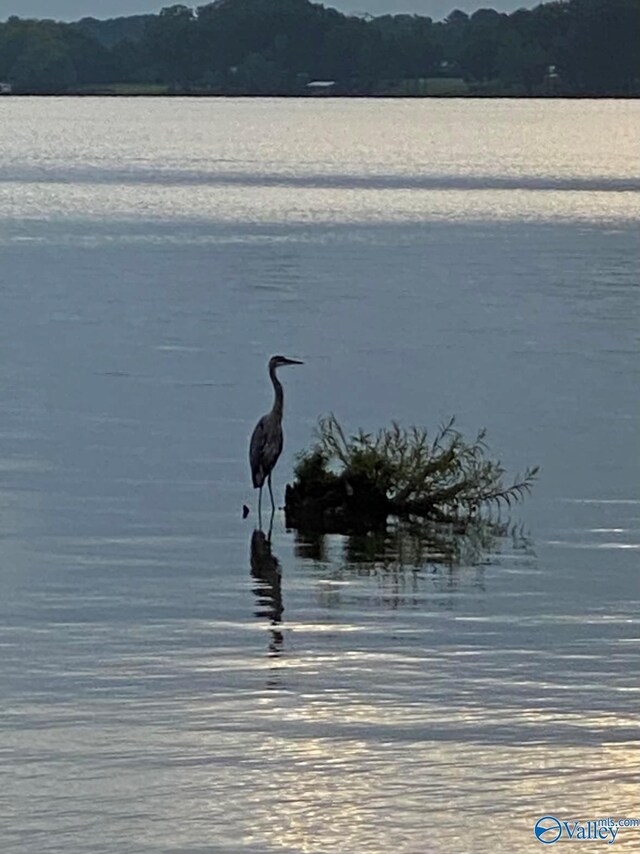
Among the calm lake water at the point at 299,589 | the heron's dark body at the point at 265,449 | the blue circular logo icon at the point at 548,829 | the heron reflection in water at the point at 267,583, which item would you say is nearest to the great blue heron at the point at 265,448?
the heron's dark body at the point at 265,449

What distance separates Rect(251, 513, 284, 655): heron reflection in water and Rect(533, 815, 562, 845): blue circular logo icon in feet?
11.0

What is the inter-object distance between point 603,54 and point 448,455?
168 m

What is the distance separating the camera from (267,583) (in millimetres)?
16078

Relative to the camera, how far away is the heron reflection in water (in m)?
14.5

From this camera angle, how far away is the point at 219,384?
1106 inches

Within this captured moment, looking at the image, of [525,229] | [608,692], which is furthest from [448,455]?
[525,229]

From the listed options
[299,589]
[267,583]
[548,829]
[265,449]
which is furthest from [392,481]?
[548,829]

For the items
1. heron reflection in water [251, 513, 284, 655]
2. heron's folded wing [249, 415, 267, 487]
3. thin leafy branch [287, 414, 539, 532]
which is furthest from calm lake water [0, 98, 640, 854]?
thin leafy branch [287, 414, 539, 532]

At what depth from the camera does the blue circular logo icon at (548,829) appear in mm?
Answer: 10414

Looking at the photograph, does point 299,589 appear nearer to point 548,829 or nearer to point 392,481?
point 392,481

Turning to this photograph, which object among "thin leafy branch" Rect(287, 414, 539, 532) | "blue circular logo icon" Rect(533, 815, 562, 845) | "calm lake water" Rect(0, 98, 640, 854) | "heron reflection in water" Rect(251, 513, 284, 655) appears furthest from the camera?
"thin leafy branch" Rect(287, 414, 539, 532)

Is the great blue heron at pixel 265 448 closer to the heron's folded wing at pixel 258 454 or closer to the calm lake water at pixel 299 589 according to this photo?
the heron's folded wing at pixel 258 454

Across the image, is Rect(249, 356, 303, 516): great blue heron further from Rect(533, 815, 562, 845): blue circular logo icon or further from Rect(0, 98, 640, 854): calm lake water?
Rect(533, 815, 562, 845): blue circular logo icon

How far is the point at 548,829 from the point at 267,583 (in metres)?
5.76
